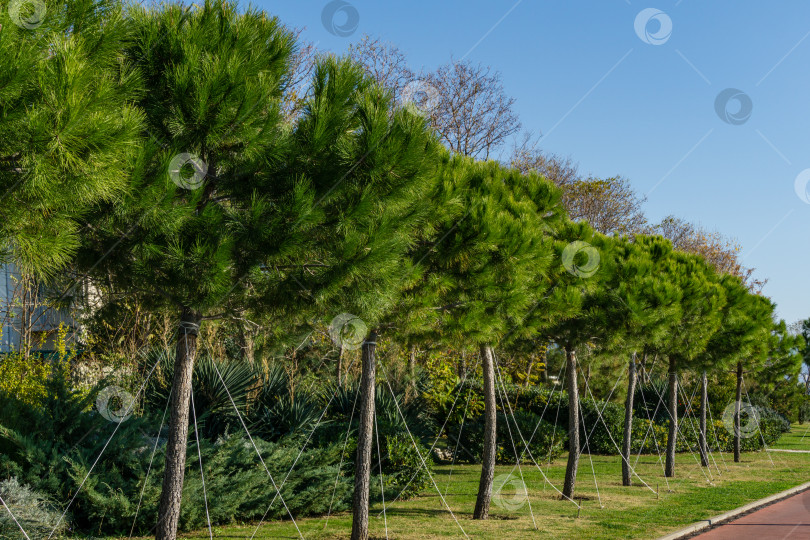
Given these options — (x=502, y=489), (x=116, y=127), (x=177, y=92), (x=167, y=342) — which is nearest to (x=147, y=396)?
(x=167, y=342)

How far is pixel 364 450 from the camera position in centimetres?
888

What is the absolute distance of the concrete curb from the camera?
32.3ft

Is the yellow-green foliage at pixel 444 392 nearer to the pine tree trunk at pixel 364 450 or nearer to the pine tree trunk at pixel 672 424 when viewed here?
the pine tree trunk at pixel 672 424

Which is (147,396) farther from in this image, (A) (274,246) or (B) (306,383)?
(A) (274,246)

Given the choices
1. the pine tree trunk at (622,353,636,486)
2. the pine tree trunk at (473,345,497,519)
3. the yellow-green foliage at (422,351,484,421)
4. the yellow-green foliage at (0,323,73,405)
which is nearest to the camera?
the pine tree trunk at (473,345,497,519)

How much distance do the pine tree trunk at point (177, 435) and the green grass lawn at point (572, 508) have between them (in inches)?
98.9

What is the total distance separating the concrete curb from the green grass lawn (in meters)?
0.19

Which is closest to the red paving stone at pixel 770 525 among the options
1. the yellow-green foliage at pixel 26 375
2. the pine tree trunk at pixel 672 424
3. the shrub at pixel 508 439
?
the pine tree trunk at pixel 672 424

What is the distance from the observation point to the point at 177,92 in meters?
5.57

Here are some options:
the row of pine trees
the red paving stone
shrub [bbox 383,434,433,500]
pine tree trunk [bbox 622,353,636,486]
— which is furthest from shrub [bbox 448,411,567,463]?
the row of pine trees

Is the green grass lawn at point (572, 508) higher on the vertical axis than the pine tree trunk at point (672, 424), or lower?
lower

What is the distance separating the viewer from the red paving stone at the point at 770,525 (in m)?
9.95

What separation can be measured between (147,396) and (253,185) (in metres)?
7.17

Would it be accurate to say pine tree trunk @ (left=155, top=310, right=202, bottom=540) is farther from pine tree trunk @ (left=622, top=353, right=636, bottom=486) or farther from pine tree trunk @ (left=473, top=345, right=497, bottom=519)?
pine tree trunk @ (left=622, top=353, right=636, bottom=486)
